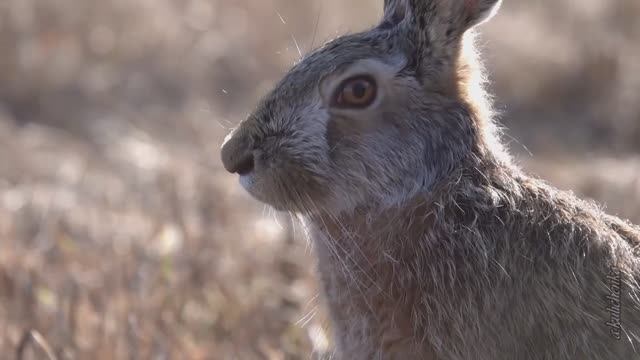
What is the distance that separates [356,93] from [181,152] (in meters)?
5.09

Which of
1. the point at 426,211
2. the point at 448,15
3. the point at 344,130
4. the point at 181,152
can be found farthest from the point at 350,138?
the point at 181,152

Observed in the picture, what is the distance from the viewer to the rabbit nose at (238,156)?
3.40 meters

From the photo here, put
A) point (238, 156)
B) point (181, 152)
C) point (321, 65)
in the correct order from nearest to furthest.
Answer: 1. point (238, 156)
2. point (321, 65)
3. point (181, 152)

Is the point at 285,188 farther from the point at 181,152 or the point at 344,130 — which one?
the point at 181,152

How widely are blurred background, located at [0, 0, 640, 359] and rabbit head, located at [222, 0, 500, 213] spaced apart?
552mm

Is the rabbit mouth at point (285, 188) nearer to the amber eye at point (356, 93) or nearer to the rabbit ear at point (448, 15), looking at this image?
the amber eye at point (356, 93)

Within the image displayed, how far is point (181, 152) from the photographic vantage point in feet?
27.6

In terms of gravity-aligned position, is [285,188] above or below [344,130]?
below

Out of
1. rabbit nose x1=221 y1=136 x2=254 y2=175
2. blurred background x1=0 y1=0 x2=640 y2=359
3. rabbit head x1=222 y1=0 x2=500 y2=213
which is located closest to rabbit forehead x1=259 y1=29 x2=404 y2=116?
rabbit head x1=222 y1=0 x2=500 y2=213

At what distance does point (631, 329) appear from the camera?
3.23 meters

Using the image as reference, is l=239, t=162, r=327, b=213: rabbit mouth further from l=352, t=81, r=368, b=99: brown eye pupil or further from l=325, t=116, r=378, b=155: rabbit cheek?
l=352, t=81, r=368, b=99: brown eye pupil

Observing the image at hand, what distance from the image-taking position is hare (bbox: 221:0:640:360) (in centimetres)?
325

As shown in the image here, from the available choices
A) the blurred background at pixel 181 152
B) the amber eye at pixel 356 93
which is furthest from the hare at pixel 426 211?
the blurred background at pixel 181 152

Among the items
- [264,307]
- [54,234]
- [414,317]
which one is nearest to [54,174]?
[54,234]
